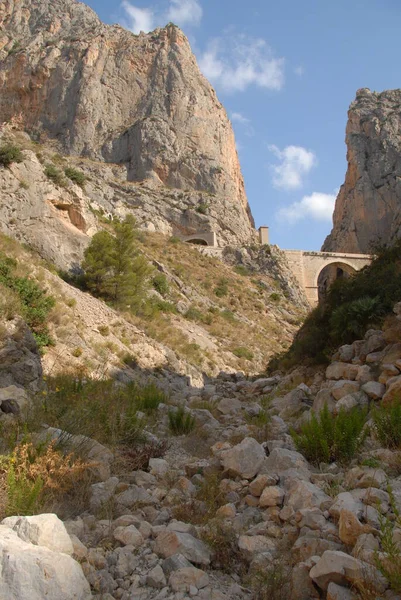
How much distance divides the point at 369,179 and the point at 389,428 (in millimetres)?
54543

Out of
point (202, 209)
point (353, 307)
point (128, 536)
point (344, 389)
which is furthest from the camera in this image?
point (202, 209)

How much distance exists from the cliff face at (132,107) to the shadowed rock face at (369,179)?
43.4 ft

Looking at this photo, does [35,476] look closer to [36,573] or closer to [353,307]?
[36,573]

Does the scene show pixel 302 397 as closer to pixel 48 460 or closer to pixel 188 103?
pixel 48 460

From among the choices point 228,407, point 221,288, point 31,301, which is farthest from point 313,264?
point 228,407

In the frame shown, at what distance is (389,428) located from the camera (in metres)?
4.02

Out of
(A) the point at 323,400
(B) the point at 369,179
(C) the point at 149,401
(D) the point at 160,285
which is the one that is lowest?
(C) the point at 149,401

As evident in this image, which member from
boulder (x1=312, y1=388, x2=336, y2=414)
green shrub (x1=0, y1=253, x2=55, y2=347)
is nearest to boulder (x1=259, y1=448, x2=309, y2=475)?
boulder (x1=312, y1=388, x2=336, y2=414)

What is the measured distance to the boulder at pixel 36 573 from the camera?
72.2 inches

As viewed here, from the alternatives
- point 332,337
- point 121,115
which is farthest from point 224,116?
point 332,337

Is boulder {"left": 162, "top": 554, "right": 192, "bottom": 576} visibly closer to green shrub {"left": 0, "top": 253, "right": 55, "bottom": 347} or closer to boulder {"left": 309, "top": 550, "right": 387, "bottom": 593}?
boulder {"left": 309, "top": 550, "right": 387, "bottom": 593}

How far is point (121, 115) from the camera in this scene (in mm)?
50875

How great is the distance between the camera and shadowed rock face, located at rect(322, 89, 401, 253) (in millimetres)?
51312

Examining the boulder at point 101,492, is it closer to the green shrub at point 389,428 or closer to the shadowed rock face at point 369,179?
the green shrub at point 389,428
